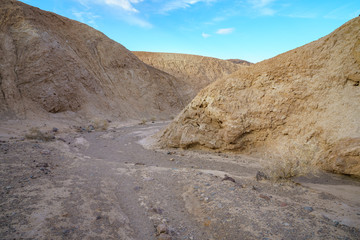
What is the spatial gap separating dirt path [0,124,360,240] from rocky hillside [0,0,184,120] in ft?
35.3

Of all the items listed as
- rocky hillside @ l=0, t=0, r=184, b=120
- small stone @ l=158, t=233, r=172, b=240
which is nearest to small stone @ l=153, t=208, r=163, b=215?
small stone @ l=158, t=233, r=172, b=240

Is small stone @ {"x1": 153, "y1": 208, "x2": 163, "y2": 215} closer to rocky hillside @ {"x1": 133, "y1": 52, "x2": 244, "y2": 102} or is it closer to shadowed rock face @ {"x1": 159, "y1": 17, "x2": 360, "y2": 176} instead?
shadowed rock face @ {"x1": 159, "y1": 17, "x2": 360, "y2": 176}

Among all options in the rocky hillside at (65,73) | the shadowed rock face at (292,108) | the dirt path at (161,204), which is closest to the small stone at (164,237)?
the dirt path at (161,204)

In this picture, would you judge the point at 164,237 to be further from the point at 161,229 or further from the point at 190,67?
the point at 190,67

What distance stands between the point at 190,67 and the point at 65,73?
2328 cm

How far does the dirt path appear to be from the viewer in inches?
95.3

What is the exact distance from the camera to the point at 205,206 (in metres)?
3.12

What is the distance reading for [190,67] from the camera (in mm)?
36500

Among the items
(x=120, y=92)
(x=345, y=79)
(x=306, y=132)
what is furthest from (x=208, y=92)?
(x=120, y=92)

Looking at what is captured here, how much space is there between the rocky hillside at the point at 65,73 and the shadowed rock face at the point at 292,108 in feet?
35.9

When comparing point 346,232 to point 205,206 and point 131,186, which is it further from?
point 131,186

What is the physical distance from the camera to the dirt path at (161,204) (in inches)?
95.3

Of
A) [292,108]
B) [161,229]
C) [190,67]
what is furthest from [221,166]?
[190,67]

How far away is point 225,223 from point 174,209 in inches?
30.5
